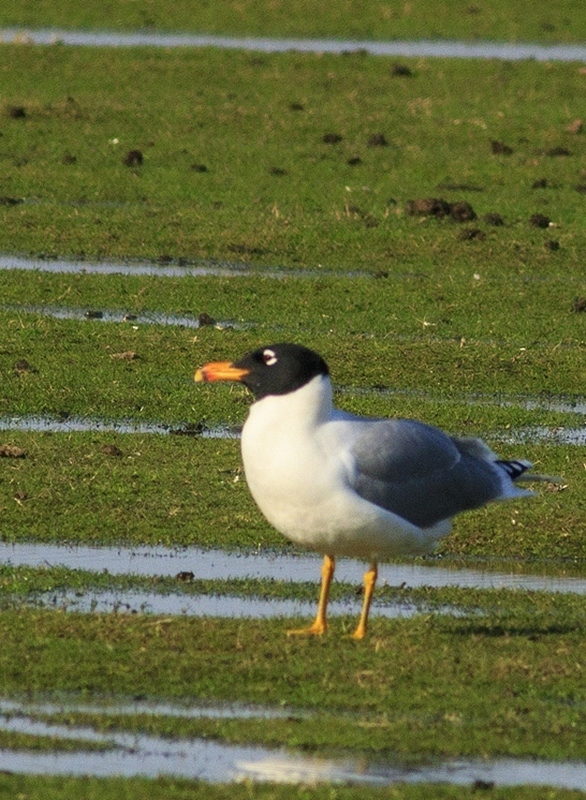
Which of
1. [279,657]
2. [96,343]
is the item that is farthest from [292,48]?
[279,657]

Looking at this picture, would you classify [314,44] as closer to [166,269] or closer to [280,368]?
[166,269]

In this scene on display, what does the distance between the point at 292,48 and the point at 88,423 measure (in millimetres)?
21851

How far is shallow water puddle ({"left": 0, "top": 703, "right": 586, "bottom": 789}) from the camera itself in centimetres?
700

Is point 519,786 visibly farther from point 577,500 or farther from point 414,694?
point 577,500

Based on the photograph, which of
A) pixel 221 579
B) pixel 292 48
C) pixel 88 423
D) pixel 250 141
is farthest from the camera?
pixel 292 48

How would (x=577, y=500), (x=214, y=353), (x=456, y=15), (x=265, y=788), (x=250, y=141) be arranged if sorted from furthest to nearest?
(x=456, y=15)
(x=250, y=141)
(x=214, y=353)
(x=577, y=500)
(x=265, y=788)

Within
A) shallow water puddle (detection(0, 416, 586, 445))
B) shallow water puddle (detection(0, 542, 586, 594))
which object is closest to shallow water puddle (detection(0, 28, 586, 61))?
shallow water puddle (detection(0, 416, 586, 445))

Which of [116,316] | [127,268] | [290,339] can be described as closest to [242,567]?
[290,339]

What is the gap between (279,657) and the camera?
27.8 ft

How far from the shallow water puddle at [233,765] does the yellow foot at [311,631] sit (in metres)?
1.51

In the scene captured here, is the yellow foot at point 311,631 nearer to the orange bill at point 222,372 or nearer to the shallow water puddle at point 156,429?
the orange bill at point 222,372

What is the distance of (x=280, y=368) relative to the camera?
28.7 feet

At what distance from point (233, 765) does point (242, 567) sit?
3.28 m

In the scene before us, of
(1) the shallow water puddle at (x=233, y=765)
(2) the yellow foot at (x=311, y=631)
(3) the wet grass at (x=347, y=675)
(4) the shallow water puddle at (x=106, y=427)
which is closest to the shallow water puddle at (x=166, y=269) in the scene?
(4) the shallow water puddle at (x=106, y=427)
